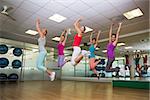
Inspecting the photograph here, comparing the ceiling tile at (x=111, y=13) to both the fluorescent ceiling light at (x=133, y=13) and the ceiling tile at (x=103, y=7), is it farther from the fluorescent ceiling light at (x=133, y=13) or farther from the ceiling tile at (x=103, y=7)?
the fluorescent ceiling light at (x=133, y=13)

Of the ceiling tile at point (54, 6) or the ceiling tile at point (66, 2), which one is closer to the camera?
the ceiling tile at point (66, 2)

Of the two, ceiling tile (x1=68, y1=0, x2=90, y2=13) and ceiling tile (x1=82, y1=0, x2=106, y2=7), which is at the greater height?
ceiling tile (x1=82, y1=0, x2=106, y2=7)

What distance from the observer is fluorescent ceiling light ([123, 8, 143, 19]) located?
20.3 ft

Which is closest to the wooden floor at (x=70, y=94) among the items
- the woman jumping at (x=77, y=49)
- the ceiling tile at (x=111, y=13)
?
the woman jumping at (x=77, y=49)

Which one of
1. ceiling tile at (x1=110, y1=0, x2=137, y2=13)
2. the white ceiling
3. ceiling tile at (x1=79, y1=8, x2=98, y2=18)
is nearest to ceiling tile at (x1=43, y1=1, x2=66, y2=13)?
the white ceiling

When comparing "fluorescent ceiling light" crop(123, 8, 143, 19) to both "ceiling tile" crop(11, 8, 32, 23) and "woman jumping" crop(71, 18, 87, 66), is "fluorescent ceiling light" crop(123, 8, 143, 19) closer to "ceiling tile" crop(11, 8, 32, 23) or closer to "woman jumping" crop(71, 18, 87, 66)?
"woman jumping" crop(71, 18, 87, 66)

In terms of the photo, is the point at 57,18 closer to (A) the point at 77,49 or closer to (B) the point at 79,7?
(B) the point at 79,7

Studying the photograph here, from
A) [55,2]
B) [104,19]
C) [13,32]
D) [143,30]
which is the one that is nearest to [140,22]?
[143,30]

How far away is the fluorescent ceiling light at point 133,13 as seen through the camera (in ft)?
20.3

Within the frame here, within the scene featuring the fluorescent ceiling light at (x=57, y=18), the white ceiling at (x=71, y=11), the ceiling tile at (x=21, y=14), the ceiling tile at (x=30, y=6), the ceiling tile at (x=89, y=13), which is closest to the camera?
the white ceiling at (x=71, y=11)

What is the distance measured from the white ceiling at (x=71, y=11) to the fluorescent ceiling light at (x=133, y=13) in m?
0.19

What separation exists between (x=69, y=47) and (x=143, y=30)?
6214 mm

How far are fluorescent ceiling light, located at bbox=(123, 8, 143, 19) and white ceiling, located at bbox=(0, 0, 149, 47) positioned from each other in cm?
19

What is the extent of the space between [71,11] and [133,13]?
2.58 m
